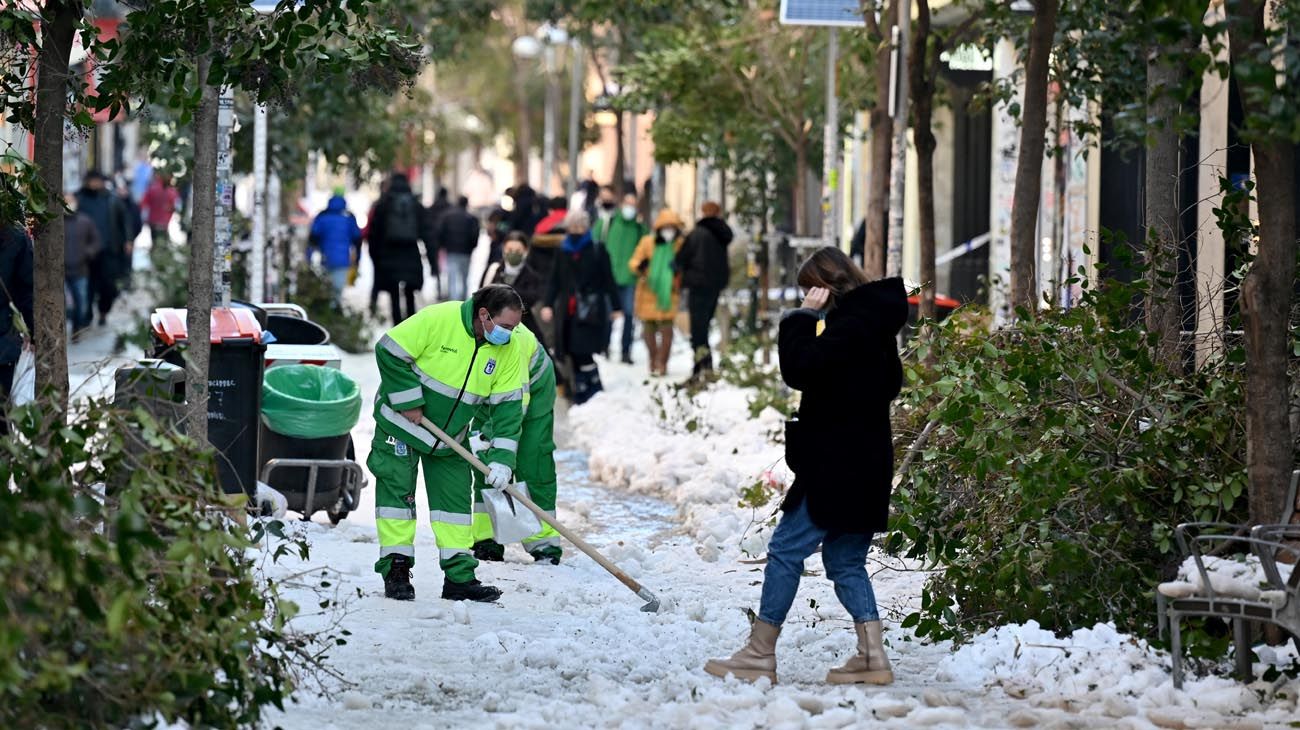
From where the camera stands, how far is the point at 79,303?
21.6 meters

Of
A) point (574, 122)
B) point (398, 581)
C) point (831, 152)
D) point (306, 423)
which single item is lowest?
point (398, 581)

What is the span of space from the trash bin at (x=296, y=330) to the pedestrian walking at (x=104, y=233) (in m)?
11.1

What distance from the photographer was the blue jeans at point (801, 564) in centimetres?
725

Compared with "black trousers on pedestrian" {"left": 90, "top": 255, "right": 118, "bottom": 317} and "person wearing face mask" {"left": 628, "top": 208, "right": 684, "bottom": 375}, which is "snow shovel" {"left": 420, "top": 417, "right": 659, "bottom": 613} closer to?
"person wearing face mask" {"left": 628, "top": 208, "right": 684, "bottom": 375}

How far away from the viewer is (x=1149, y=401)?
7691 millimetres

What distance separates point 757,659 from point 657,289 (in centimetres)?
1276

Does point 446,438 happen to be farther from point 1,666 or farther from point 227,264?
point 1,666

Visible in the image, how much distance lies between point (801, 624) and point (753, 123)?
1519 cm

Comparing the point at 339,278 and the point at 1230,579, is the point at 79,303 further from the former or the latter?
the point at 1230,579

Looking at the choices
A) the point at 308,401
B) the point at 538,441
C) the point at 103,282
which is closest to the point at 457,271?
the point at 103,282

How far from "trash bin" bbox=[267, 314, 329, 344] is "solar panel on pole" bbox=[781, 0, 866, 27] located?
17.2 feet

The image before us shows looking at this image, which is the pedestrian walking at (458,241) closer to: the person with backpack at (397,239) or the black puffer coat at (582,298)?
the person with backpack at (397,239)

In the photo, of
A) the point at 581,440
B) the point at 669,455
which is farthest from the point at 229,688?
the point at 581,440

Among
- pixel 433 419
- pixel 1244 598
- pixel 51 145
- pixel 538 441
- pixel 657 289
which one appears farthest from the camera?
pixel 657 289
